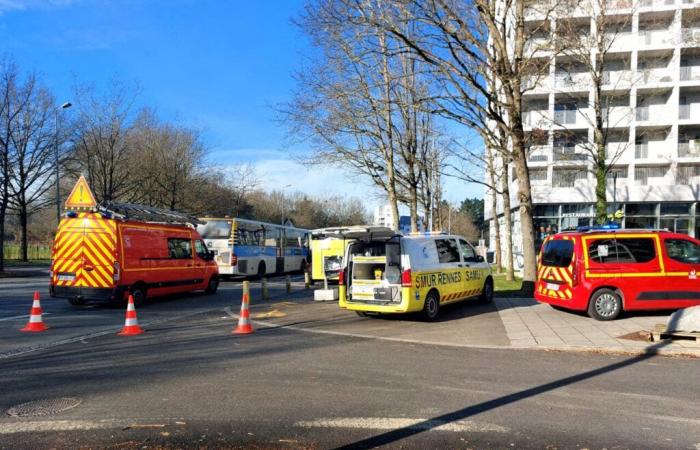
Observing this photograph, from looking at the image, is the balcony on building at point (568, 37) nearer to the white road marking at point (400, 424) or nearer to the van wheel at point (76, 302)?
the white road marking at point (400, 424)

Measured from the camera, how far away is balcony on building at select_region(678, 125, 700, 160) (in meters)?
36.8

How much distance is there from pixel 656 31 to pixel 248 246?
109ft

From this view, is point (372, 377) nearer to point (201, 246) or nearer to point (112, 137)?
Answer: point (201, 246)

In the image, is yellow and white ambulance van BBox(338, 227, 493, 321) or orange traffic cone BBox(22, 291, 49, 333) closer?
orange traffic cone BBox(22, 291, 49, 333)

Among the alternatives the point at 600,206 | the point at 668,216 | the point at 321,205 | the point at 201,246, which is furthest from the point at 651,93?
the point at 321,205

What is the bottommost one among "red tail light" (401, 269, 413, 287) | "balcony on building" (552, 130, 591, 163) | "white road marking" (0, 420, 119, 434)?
"white road marking" (0, 420, 119, 434)

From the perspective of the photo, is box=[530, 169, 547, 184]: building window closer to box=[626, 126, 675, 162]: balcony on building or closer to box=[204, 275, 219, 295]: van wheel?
box=[626, 126, 675, 162]: balcony on building

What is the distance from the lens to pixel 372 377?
6496 mm

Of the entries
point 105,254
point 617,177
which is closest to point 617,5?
point 617,177

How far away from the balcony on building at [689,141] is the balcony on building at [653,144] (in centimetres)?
78

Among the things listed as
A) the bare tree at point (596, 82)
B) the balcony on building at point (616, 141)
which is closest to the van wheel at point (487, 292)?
the bare tree at point (596, 82)

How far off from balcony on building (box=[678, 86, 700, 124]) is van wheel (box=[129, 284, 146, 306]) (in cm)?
3795

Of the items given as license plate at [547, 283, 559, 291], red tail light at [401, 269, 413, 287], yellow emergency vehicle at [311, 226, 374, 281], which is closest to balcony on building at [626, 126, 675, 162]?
yellow emergency vehicle at [311, 226, 374, 281]

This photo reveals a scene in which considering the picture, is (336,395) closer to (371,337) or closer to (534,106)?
(371,337)
